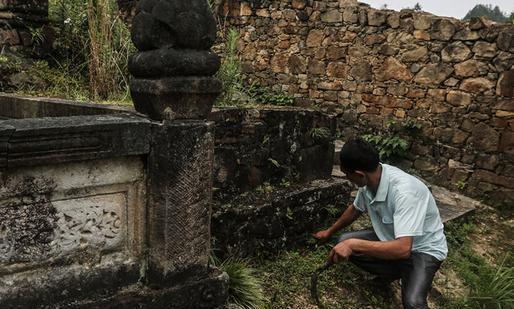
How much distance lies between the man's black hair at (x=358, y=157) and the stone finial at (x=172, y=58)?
1.23 meters

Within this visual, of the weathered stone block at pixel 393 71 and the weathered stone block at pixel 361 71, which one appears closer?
the weathered stone block at pixel 393 71

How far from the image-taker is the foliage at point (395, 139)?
677 cm

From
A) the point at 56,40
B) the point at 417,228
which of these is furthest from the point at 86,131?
the point at 56,40

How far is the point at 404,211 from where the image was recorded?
121 inches

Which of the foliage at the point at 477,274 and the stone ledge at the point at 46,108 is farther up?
the stone ledge at the point at 46,108

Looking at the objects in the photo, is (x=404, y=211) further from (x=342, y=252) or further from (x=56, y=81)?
(x=56, y=81)

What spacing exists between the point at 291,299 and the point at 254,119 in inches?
51.8

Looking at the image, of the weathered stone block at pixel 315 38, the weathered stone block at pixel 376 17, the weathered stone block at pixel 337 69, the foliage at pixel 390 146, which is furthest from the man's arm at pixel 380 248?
the weathered stone block at pixel 315 38

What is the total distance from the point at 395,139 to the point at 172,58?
5242 millimetres

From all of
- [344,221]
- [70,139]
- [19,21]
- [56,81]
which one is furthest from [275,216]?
[19,21]

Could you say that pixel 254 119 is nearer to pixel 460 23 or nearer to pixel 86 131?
pixel 86 131

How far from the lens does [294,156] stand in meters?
4.05

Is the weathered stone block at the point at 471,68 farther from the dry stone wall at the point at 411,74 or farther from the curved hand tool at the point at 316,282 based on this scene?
the curved hand tool at the point at 316,282

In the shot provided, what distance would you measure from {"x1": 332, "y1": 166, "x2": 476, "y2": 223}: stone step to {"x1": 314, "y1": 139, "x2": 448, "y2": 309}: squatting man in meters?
1.75
